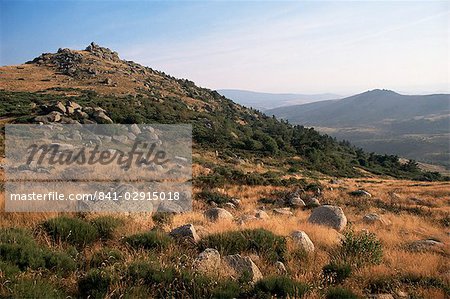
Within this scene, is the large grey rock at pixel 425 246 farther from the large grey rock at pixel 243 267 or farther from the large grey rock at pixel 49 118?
the large grey rock at pixel 49 118

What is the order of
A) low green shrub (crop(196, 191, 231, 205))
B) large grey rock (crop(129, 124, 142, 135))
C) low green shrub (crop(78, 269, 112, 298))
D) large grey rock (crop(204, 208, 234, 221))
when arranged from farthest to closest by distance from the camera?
large grey rock (crop(129, 124, 142, 135))
low green shrub (crop(196, 191, 231, 205))
large grey rock (crop(204, 208, 234, 221))
low green shrub (crop(78, 269, 112, 298))

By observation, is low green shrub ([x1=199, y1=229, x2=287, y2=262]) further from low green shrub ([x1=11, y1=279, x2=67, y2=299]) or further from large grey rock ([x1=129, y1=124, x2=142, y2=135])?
large grey rock ([x1=129, y1=124, x2=142, y2=135])

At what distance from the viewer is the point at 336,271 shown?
21.1 ft

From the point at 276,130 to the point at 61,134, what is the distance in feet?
161

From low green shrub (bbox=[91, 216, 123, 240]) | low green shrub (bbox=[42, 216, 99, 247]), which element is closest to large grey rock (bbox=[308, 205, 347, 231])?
low green shrub (bbox=[91, 216, 123, 240])

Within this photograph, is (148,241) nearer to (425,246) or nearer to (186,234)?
(186,234)

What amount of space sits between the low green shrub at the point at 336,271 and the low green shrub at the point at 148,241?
3.23 metres

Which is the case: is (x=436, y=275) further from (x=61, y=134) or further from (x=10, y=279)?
(x=61, y=134)

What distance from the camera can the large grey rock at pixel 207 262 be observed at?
5.58m

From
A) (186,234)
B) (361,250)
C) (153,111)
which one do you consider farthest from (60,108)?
(361,250)

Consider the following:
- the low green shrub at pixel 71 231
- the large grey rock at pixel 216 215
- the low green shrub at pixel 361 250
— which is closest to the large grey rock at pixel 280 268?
the low green shrub at pixel 361 250

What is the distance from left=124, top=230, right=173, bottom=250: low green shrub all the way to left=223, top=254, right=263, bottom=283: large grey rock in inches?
53.6

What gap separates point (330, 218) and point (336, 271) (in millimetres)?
5621

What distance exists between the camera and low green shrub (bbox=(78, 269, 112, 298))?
4602mm
